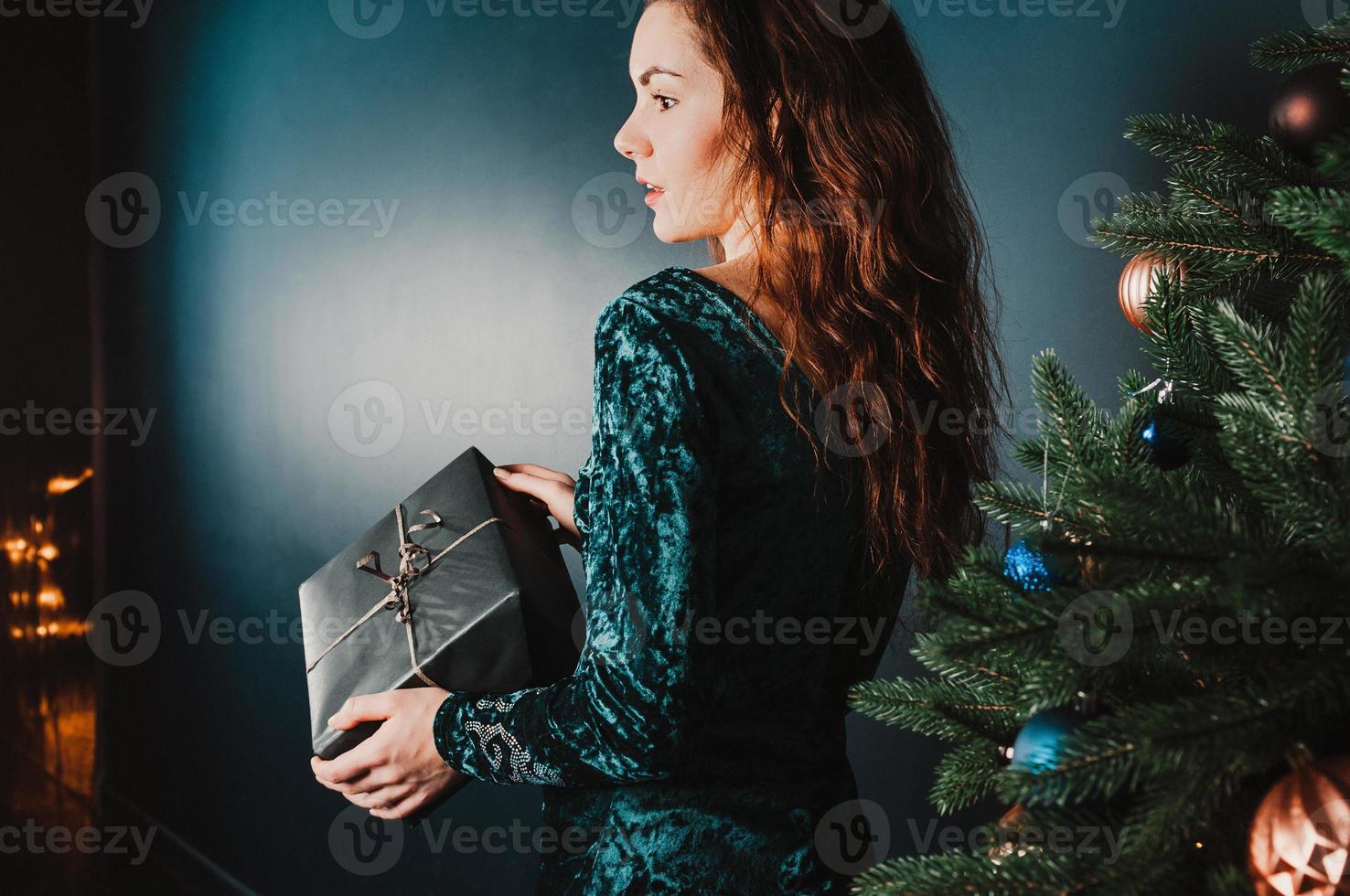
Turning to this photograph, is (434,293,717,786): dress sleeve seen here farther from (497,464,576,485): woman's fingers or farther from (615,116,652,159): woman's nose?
(497,464,576,485): woman's fingers

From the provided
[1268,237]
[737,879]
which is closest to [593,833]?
[737,879]

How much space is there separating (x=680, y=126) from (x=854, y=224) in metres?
0.19

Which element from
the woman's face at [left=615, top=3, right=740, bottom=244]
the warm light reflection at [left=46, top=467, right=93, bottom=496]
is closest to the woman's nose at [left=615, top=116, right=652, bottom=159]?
the woman's face at [left=615, top=3, right=740, bottom=244]

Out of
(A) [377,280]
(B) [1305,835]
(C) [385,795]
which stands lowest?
(C) [385,795]

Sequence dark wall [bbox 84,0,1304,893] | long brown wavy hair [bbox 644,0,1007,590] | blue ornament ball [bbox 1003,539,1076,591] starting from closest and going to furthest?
blue ornament ball [bbox 1003,539,1076,591] < long brown wavy hair [bbox 644,0,1007,590] < dark wall [bbox 84,0,1304,893]

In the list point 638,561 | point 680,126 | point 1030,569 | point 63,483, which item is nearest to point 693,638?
point 638,561

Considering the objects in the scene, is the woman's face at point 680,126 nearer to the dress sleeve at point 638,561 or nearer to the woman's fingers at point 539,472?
the dress sleeve at point 638,561

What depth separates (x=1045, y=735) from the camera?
54 cm

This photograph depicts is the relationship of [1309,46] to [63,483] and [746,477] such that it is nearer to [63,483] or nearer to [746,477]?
[746,477]

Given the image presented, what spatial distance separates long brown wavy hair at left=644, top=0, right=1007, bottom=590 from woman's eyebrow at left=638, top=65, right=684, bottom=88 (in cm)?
4

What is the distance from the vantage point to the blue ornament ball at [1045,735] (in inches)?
20.8

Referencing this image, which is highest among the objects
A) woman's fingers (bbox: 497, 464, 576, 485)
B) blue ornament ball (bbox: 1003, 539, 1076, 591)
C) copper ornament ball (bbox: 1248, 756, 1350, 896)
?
woman's fingers (bbox: 497, 464, 576, 485)

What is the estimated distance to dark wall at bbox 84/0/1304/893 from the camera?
4.39ft

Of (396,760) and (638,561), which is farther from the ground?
(638,561)
